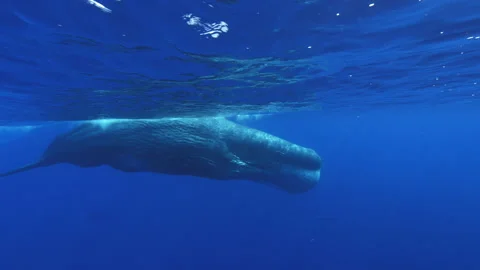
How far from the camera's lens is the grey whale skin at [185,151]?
12.1 m

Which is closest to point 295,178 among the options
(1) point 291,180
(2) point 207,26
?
(1) point 291,180

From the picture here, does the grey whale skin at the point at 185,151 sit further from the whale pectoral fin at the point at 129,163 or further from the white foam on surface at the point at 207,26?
the white foam on surface at the point at 207,26

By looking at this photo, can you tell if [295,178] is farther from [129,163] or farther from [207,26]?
[207,26]

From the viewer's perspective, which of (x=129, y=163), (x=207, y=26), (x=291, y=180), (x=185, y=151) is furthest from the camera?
(x=291, y=180)

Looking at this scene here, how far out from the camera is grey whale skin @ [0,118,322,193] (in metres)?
12.1

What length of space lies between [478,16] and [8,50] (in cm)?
1313

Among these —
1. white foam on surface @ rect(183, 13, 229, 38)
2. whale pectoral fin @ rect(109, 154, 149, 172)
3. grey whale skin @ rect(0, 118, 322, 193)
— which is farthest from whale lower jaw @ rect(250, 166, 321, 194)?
white foam on surface @ rect(183, 13, 229, 38)

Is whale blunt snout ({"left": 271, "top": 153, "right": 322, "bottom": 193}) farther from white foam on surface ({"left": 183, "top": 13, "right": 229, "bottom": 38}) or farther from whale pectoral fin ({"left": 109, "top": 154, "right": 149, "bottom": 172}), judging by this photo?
white foam on surface ({"left": 183, "top": 13, "right": 229, "bottom": 38})

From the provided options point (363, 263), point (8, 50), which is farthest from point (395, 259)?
point (8, 50)

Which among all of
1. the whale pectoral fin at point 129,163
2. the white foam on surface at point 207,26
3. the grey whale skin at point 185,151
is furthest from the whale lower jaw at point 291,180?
the white foam on surface at point 207,26

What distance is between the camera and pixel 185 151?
1194 cm

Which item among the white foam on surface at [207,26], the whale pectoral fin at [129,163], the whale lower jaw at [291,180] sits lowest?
the whale lower jaw at [291,180]

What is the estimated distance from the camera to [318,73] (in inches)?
596

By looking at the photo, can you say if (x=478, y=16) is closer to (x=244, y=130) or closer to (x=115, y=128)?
(x=244, y=130)
